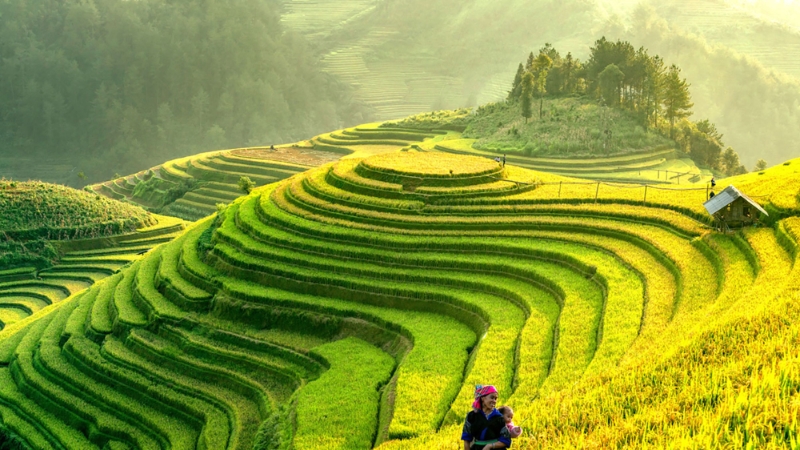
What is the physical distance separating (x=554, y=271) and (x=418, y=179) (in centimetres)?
899

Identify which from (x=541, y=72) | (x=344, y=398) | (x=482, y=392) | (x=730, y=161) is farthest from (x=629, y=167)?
(x=482, y=392)

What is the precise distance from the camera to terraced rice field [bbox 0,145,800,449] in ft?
30.8

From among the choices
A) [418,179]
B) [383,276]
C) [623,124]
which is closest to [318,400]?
[383,276]

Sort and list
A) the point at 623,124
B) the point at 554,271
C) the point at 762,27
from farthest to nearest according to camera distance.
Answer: the point at 762,27
the point at 623,124
the point at 554,271

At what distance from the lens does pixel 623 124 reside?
46969 mm

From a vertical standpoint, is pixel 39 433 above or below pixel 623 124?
below

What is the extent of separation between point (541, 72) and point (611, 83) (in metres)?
5.24

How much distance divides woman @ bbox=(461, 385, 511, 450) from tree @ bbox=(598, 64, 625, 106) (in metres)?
43.3

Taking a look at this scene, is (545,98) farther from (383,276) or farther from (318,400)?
(318,400)

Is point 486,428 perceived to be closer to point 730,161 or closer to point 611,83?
point 611,83

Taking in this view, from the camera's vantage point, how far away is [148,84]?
11975 cm

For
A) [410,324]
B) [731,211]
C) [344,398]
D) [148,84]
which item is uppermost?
[148,84]

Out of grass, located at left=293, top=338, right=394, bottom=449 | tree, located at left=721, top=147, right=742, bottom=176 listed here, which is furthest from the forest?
grass, located at left=293, top=338, right=394, bottom=449

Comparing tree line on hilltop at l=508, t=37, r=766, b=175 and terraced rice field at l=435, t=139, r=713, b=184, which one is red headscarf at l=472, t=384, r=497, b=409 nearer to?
terraced rice field at l=435, t=139, r=713, b=184
